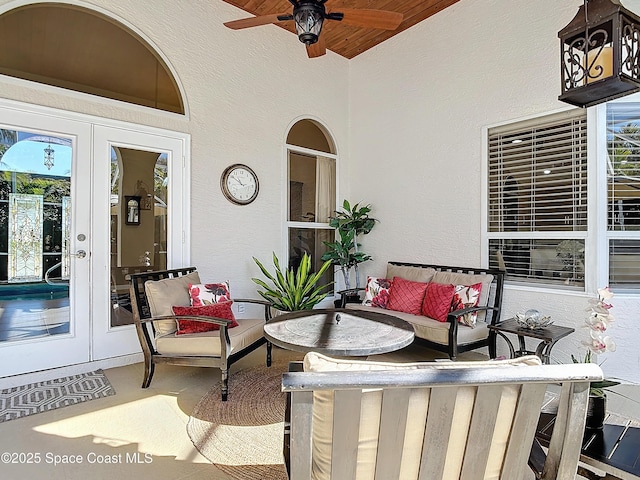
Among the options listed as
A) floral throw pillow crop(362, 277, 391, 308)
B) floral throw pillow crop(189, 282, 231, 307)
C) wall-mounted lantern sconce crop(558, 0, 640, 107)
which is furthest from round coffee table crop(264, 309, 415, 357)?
wall-mounted lantern sconce crop(558, 0, 640, 107)

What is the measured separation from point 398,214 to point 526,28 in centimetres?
231

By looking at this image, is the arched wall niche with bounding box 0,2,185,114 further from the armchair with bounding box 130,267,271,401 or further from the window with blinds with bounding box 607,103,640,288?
the window with blinds with bounding box 607,103,640,288

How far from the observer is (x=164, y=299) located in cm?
317

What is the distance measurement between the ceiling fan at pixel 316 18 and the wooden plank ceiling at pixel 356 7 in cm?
141

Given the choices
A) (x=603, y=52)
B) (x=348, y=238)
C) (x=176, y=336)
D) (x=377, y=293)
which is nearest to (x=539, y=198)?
(x=377, y=293)

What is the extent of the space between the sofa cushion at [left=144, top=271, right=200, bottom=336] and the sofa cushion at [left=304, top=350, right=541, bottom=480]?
7.93 feet

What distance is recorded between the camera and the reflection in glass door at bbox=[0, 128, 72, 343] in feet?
Answer: 10.4

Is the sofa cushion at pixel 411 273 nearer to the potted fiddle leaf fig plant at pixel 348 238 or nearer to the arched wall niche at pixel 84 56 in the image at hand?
the potted fiddle leaf fig plant at pixel 348 238

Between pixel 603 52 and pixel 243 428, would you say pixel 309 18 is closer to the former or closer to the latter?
pixel 603 52

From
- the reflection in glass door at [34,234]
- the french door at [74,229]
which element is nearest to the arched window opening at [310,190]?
the french door at [74,229]

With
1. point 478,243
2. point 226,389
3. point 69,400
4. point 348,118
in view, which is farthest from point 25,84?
point 478,243

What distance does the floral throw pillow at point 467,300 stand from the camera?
3426 mm

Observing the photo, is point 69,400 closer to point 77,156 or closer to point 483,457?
point 77,156

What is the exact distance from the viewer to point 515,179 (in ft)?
12.6
